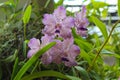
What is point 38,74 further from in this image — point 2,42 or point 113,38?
point 113,38

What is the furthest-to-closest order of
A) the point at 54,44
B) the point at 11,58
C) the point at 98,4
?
the point at 98,4 < the point at 11,58 < the point at 54,44

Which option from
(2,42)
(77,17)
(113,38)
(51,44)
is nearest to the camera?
(51,44)

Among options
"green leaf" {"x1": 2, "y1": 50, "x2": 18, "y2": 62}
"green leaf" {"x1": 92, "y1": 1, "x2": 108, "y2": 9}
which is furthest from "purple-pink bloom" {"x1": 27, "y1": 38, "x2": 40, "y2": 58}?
"green leaf" {"x1": 92, "y1": 1, "x2": 108, "y2": 9}

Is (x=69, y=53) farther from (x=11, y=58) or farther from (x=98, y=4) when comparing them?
(x=98, y=4)

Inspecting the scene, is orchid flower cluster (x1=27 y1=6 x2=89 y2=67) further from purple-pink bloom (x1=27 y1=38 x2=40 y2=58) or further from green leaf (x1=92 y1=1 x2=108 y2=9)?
green leaf (x1=92 y1=1 x2=108 y2=9)

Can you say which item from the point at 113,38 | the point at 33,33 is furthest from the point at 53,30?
the point at 113,38

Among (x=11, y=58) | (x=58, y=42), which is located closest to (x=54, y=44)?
(x=58, y=42)

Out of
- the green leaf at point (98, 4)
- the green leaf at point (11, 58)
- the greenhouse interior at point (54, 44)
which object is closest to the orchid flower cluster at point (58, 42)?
the greenhouse interior at point (54, 44)

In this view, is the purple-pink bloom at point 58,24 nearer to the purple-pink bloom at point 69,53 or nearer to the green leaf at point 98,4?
the purple-pink bloom at point 69,53
